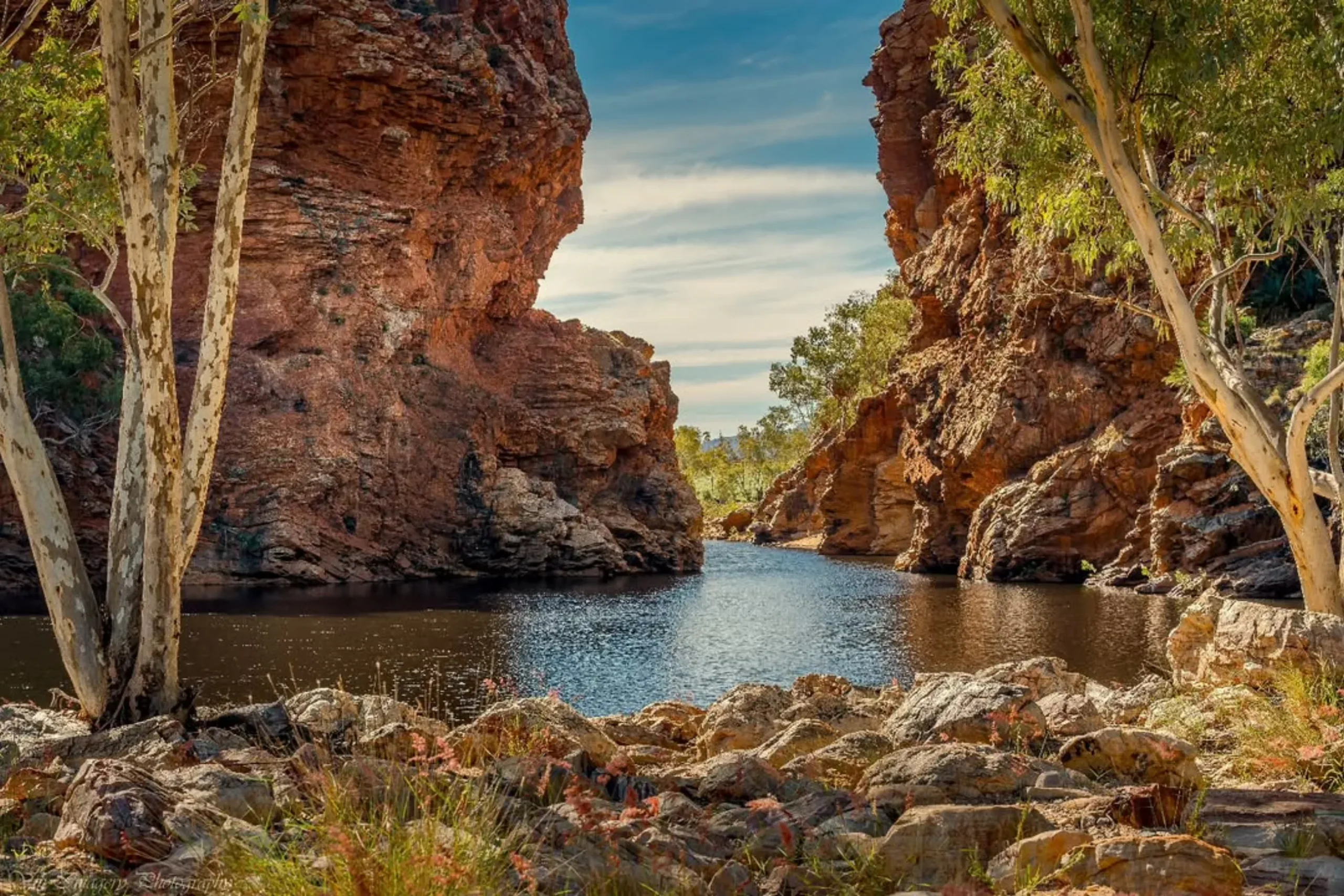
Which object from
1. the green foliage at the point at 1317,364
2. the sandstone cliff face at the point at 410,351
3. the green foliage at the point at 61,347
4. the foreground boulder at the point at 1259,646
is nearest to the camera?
the foreground boulder at the point at 1259,646

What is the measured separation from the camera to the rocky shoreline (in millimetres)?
3926

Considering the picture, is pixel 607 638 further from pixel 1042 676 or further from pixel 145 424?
pixel 145 424

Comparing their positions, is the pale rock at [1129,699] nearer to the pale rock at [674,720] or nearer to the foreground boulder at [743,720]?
the foreground boulder at [743,720]

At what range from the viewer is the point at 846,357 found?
6719 cm

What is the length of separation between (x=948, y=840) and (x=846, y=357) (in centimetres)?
6382

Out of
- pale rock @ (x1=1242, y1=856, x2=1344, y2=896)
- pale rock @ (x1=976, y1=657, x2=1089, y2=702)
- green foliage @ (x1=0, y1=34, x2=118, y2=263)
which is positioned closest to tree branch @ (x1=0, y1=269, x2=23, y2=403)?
green foliage @ (x1=0, y1=34, x2=118, y2=263)

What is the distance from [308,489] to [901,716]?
33.0 meters

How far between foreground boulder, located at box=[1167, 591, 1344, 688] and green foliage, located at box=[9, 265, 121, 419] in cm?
2987

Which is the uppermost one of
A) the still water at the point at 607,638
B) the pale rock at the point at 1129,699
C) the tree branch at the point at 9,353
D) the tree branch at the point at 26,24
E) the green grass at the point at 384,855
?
the tree branch at the point at 26,24

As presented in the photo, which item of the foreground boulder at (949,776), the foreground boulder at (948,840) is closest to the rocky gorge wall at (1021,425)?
the foreground boulder at (949,776)

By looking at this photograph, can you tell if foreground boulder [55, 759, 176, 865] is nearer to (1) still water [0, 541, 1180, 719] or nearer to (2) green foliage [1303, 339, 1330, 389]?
(1) still water [0, 541, 1180, 719]

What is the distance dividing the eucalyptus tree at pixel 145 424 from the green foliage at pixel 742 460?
68.3m

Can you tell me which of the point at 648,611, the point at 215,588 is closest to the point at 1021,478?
the point at 648,611

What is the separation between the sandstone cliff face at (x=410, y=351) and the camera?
128ft
